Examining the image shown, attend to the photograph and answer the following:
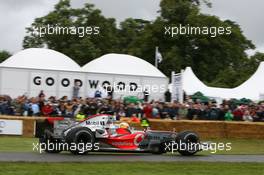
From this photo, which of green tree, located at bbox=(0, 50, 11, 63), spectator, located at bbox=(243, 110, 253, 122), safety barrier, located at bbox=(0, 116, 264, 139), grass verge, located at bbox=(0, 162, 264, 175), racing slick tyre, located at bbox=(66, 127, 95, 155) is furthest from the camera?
green tree, located at bbox=(0, 50, 11, 63)

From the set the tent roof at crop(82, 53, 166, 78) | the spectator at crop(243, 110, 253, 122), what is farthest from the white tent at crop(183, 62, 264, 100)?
the spectator at crop(243, 110, 253, 122)

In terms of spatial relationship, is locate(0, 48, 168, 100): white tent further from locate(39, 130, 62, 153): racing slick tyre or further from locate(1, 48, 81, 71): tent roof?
locate(39, 130, 62, 153): racing slick tyre

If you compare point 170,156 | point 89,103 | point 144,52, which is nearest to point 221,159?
point 170,156

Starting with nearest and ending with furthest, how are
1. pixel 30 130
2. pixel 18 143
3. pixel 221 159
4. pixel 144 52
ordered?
pixel 221 159 → pixel 18 143 → pixel 30 130 → pixel 144 52

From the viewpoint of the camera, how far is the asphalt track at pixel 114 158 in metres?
14.0

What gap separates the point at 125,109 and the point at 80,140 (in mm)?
9127

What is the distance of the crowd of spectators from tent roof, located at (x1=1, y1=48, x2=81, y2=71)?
4.98 metres

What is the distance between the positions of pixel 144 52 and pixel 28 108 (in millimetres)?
38571

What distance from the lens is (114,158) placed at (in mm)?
14891

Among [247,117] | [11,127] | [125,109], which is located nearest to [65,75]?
[125,109]

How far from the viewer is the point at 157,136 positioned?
16.1 metres

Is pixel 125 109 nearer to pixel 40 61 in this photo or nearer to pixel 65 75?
pixel 65 75

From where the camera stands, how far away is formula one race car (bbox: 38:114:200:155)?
595 inches

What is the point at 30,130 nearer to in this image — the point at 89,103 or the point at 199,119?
the point at 89,103
